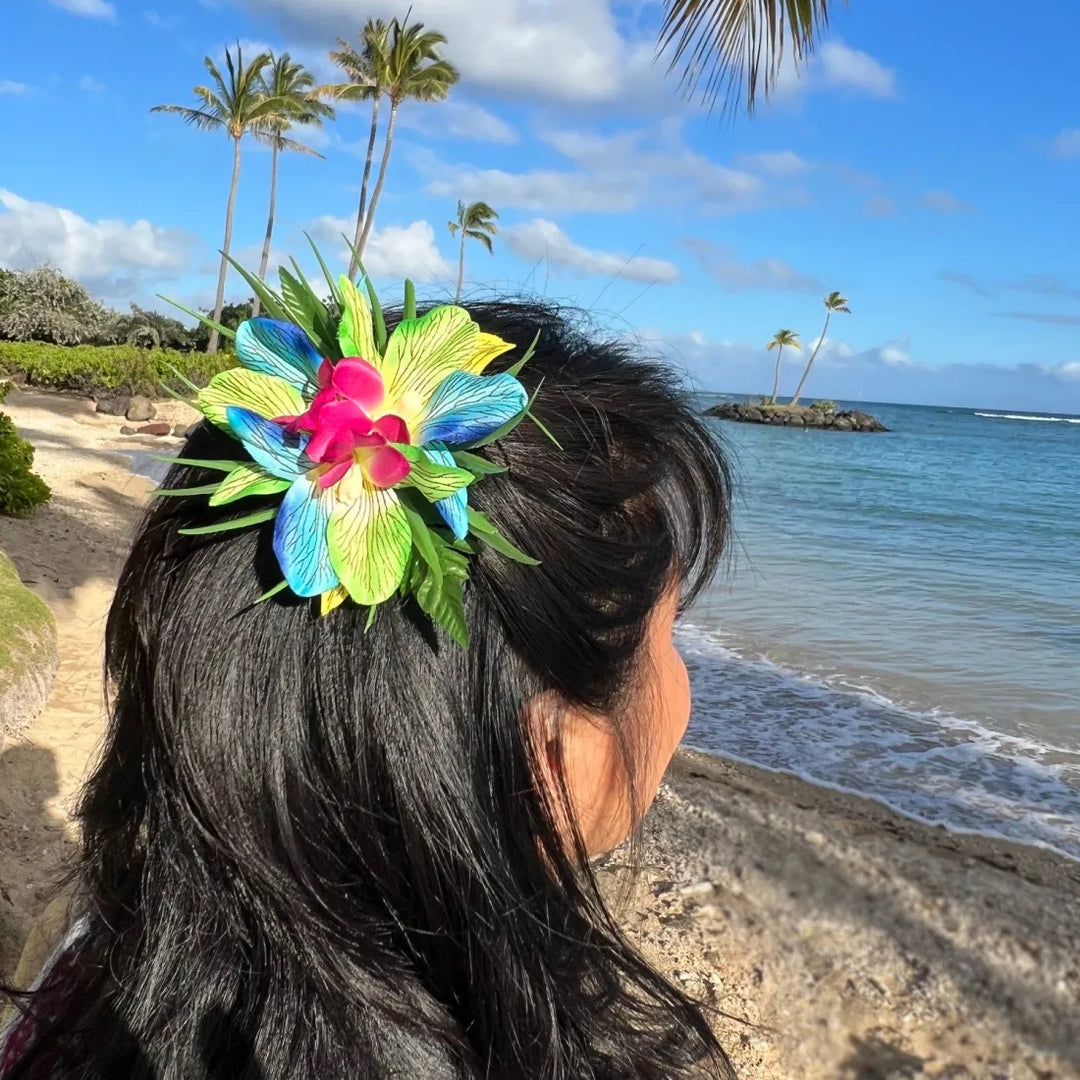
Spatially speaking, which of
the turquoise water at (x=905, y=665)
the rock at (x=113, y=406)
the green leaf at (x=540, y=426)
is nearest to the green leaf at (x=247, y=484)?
the green leaf at (x=540, y=426)

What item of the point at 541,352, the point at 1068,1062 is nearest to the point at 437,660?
the point at 541,352

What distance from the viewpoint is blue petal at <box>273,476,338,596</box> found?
2.61 ft

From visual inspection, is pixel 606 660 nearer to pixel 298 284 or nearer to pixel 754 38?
pixel 298 284

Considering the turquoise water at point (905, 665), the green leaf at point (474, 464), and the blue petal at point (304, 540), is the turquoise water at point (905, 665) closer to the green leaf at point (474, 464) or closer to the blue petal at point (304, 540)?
the green leaf at point (474, 464)

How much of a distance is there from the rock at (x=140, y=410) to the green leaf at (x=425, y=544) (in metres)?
20.5

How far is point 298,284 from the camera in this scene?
0.86 metres

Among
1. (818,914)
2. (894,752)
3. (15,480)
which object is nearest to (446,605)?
(818,914)

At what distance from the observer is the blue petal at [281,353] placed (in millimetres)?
835

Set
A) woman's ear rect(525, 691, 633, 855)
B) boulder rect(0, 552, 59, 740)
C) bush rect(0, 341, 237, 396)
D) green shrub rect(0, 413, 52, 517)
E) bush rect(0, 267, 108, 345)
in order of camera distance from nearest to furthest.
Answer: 1. woman's ear rect(525, 691, 633, 855)
2. boulder rect(0, 552, 59, 740)
3. green shrub rect(0, 413, 52, 517)
4. bush rect(0, 341, 237, 396)
5. bush rect(0, 267, 108, 345)

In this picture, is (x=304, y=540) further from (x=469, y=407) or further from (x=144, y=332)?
(x=144, y=332)

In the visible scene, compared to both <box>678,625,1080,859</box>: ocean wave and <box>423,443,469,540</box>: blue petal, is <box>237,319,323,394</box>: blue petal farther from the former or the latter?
<box>678,625,1080,859</box>: ocean wave

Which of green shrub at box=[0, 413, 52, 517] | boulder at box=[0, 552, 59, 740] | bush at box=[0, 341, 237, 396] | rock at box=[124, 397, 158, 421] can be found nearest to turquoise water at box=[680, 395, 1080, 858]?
boulder at box=[0, 552, 59, 740]

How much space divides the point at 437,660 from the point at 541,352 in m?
0.37

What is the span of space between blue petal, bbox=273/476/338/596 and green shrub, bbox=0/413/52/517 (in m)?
8.18
